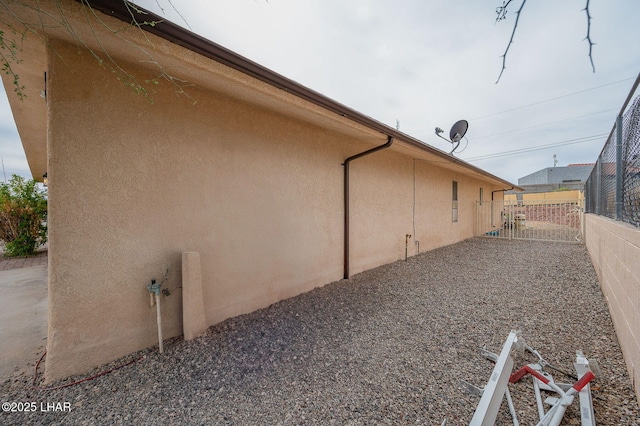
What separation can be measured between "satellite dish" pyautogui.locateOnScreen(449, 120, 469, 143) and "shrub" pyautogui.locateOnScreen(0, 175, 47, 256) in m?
13.0

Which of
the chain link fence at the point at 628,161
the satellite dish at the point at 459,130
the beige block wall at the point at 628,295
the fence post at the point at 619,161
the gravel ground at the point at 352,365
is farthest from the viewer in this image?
the satellite dish at the point at 459,130

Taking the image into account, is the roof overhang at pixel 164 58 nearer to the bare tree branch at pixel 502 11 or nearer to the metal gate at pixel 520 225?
the bare tree branch at pixel 502 11

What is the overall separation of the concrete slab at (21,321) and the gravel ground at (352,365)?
0.36m

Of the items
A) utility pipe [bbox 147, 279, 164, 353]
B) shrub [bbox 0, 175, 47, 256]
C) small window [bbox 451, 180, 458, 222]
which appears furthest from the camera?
small window [bbox 451, 180, 458, 222]

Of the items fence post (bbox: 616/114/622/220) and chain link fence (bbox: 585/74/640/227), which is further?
fence post (bbox: 616/114/622/220)

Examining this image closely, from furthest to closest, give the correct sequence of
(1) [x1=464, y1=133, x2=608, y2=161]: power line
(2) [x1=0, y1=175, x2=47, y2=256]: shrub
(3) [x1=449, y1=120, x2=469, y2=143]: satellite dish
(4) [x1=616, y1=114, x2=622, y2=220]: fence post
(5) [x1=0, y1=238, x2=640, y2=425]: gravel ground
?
1. (1) [x1=464, y1=133, x2=608, y2=161]: power line
2. (3) [x1=449, y1=120, x2=469, y2=143]: satellite dish
3. (2) [x1=0, y1=175, x2=47, y2=256]: shrub
4. (4) [x1=616, y1=114, x2=622, y2=220]: fence post
5. (5) [x1=0, y1=238, x2=640, y2=425]: gravel ground

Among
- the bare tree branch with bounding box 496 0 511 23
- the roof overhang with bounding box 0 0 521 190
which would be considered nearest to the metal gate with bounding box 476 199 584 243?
the roof overhang with bounding box 0 0 521 190

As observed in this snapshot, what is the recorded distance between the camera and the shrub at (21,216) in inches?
256

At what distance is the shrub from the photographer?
6.51 meters

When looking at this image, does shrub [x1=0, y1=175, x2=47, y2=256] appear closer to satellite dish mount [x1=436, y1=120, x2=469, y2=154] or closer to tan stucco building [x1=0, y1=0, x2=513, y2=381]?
tan stucco building [x1=0, y1=0, x2=513, y2=381]

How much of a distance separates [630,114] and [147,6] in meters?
4.54

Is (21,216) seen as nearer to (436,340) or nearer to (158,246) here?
(158,246)

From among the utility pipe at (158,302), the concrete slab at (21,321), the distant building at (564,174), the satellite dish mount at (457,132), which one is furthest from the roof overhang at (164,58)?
the distant building at (564,174)

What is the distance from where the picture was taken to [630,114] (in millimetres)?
2451
